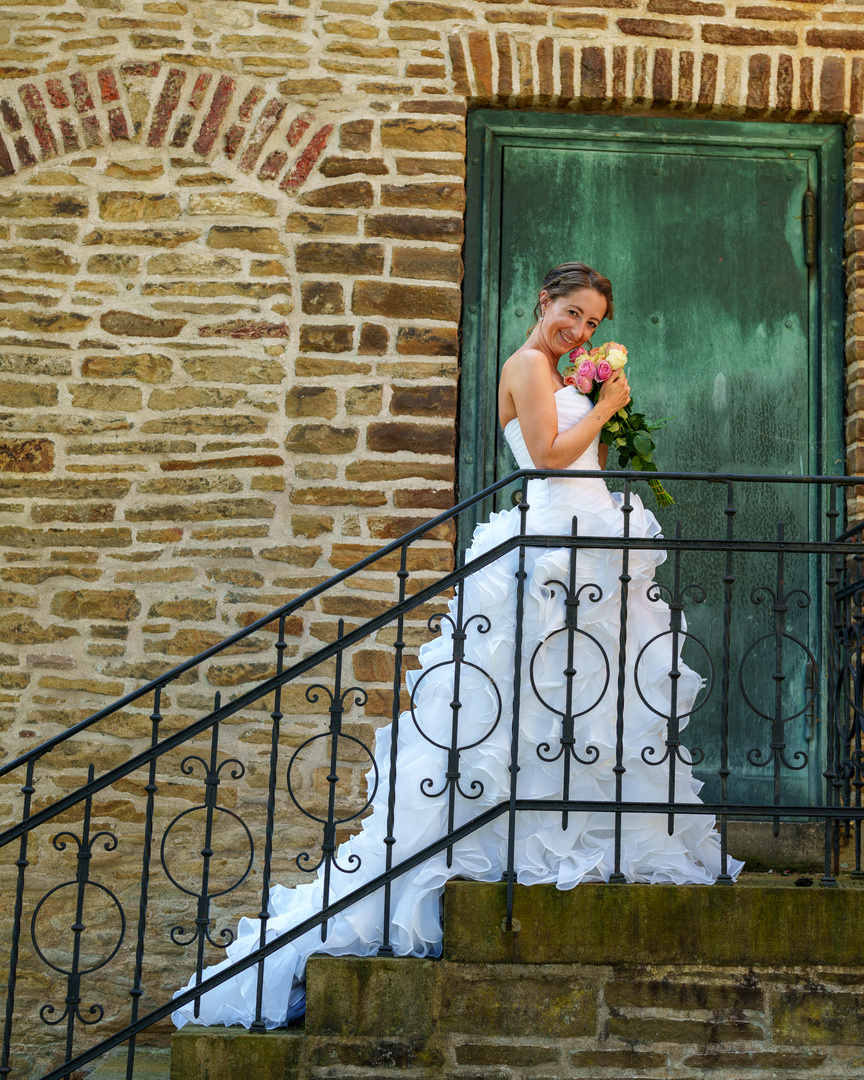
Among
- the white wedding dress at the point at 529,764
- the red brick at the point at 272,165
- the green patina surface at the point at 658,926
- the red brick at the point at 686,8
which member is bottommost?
the green patina surface at the point at 658,926

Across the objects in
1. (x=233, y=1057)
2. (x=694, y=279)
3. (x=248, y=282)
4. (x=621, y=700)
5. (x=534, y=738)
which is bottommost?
(x=233, y=1057)

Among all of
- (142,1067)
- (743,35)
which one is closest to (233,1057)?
(142,1067)

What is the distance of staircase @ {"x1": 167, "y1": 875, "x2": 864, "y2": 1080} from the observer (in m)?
3.14

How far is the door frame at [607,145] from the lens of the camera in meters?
5.10

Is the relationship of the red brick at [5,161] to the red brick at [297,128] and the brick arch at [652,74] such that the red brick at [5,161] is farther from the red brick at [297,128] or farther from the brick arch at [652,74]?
the brick arch at [652,74]

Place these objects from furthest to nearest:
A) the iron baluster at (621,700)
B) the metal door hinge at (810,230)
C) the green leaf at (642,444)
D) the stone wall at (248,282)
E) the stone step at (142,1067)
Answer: the metal door hinge at (810,230)
the stone wall at (248,282)
the green leaf at (642,444)
the stone step at (142,1067)
the iron baluster at (621,700)

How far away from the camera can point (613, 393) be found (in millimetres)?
3688

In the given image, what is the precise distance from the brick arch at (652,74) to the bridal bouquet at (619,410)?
1720 millimetres

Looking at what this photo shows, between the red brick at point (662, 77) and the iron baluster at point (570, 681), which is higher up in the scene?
the red brick at point (662, 77)

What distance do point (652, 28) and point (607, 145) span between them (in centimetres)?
52

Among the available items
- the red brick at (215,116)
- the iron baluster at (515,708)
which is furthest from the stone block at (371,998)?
the red brick at (215,116)

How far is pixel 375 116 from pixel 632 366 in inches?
62.2

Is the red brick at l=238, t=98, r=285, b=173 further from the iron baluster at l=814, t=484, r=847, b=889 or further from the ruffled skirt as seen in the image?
the iron baluster at l=814, t=484, r=847, b=889

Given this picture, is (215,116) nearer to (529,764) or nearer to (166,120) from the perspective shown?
(166,120)
